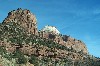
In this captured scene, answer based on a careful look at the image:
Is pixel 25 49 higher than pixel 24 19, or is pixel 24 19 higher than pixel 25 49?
pixel 24 19

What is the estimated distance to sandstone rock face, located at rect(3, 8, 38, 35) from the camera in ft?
582

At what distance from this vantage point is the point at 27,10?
185250 mm

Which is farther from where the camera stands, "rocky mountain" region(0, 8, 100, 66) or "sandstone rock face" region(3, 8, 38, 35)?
"sandstone rock face" region(3, 8, 38, 35)

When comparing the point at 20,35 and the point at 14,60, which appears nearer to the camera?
the point at 14,60

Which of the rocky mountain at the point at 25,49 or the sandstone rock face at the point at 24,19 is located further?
the sandstone rock face at the point at 24,19

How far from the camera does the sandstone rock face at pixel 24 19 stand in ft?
582

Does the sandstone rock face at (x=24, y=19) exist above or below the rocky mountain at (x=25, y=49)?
above

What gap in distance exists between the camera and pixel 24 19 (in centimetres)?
18000

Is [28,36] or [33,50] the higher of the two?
[28,36]

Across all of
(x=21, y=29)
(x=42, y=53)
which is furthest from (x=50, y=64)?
(x=21, y=29)

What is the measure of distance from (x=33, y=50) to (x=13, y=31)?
2556cm

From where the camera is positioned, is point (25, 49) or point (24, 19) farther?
point (24, 19)

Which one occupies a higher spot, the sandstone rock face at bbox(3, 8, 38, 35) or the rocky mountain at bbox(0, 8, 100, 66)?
the sandstone rock face at bbox(3, 8, 38, 35)

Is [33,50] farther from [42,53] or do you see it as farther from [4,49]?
[4,49]
